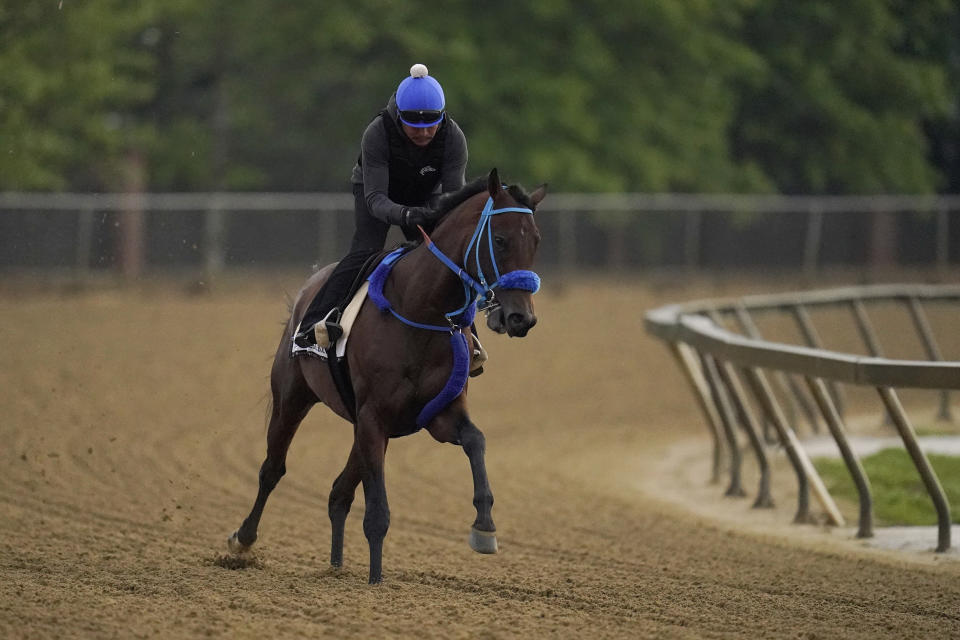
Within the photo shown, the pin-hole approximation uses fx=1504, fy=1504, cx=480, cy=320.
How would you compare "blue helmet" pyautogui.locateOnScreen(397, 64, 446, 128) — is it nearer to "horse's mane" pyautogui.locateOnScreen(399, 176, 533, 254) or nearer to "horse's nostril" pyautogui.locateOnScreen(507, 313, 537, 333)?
"horse's mane" pyautogui.locateOnScreen(399, 176, 533, 254)

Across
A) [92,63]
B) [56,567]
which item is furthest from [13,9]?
[56,567]

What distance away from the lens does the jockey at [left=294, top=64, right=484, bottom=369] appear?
7.35 m

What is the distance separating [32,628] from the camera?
591cm

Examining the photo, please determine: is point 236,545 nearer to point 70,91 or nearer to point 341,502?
point 341,502

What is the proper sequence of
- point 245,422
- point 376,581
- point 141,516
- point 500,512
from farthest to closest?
point 245,422 → point 500,512 → point 141,516 → point 376,581

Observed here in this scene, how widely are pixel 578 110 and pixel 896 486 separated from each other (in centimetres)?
2019

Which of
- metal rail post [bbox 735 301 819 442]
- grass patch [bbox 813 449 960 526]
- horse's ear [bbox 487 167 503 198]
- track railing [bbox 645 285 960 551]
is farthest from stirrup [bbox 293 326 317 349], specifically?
metal rail post [bbox 735 301 819 442]

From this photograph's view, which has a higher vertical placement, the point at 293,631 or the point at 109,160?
the point at 109,160

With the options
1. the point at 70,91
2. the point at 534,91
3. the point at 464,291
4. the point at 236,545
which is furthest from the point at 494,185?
the point at 534,91

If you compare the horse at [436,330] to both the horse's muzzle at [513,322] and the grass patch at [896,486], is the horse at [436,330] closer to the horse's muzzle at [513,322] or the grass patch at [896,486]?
the horse's muzzle at [513,322]

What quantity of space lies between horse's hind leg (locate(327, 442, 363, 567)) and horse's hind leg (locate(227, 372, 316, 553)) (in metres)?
0.46

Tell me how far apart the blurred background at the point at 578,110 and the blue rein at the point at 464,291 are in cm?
1597

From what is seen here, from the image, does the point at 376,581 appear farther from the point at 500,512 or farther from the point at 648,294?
the point at 648,294

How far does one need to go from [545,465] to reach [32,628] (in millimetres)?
7534
